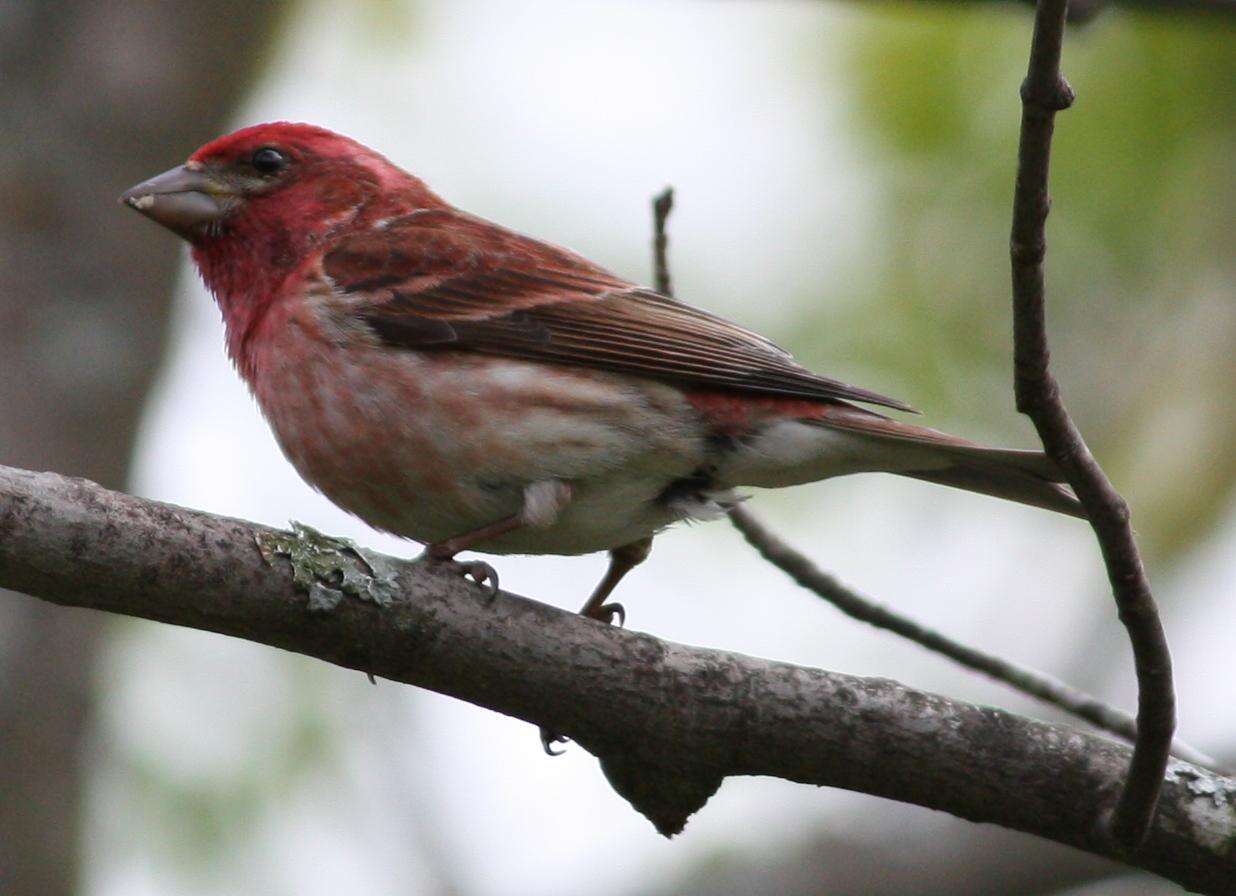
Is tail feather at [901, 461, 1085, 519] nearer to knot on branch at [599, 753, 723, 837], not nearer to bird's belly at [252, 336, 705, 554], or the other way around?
bird's belly at [252, 336, 705, 554]

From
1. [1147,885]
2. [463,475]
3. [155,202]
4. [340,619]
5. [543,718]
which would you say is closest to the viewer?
[340,619]

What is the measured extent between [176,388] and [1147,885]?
551cm

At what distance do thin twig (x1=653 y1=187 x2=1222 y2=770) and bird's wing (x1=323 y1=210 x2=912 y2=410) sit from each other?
0.43 m

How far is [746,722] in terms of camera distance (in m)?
4.58

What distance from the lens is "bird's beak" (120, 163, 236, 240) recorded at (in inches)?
254

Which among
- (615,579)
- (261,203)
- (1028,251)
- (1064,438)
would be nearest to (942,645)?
(615,579)

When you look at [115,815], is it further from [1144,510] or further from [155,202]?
[1144,510]

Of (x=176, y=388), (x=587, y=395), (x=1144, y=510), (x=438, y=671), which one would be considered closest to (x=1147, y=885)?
(x=1144, y=510)

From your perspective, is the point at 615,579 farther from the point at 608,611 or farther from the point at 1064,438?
the point at 1064,438

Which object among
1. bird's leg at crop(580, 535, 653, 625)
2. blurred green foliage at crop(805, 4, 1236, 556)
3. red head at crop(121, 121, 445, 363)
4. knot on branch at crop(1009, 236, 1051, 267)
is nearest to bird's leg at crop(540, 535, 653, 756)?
bird's leg at crop(580, 535, 653, 625)

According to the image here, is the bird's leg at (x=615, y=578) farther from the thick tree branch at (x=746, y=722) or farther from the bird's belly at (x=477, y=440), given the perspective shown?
the thick tree branch at (x=746, y=722)

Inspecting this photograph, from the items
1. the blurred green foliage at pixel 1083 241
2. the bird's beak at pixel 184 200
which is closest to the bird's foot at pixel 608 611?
the bird's beak at pixel 184 200

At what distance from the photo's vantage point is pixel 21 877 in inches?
280

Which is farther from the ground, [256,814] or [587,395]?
[587,395]
